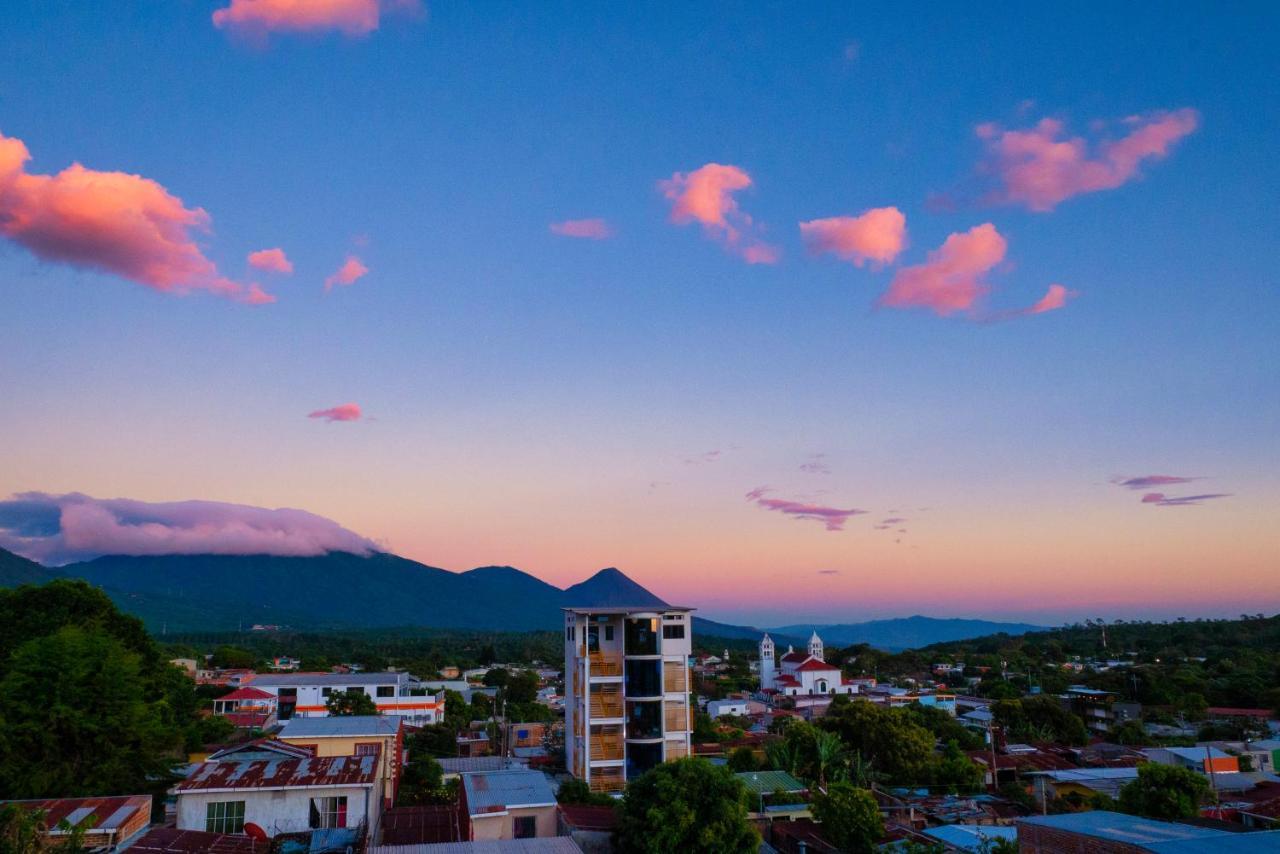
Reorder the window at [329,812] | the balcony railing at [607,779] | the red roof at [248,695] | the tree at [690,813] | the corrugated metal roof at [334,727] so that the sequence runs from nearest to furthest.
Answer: the tree at [690,813] → the window at [329,812] → the corrugated metal roof at [334,727] → the balcony railing at [607,779] → the red roof at [248,695]

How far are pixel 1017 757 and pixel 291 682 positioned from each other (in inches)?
1672

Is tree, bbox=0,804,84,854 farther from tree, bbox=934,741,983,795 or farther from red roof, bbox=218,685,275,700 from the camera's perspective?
red roof, bbox=218,685,275,700

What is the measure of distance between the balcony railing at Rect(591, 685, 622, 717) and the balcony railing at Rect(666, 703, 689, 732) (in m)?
1.80

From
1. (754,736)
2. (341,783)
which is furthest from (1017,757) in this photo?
(341,783)

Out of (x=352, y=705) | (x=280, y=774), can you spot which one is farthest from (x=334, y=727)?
(x=352, y=705)

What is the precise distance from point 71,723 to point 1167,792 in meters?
29.2

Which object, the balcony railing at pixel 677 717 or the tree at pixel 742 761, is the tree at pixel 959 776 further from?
the balcony railing at pixel 677 717

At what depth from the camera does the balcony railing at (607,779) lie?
30.1m

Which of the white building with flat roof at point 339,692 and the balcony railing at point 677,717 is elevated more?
the balcony railing at point 677,717

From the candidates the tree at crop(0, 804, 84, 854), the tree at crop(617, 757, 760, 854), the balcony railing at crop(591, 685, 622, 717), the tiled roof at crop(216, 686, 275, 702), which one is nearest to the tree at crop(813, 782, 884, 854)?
the tree at crop(617, 757, 760, 854)

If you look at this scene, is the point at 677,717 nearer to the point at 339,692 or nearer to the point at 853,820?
the point at 853,820

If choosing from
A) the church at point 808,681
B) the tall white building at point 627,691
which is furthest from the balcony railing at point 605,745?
the church at point 808,681

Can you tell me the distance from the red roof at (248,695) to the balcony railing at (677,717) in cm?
3281

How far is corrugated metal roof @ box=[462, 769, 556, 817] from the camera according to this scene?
65.8 ft
